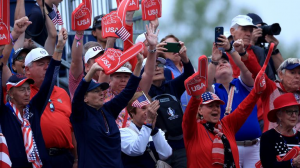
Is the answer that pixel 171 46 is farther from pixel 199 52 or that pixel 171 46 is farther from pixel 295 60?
pixel 199 52

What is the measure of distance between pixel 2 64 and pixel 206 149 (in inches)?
94.7

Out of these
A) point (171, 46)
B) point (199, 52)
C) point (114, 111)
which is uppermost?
point (171, 46)

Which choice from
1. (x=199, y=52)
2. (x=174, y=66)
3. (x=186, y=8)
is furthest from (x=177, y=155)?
(x=186, y=8)

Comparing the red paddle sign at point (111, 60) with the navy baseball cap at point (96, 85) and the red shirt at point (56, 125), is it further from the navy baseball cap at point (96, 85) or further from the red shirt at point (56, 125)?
the red shirt at point (56, 125)

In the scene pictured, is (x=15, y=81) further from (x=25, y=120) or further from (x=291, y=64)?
(x=291, y=64)

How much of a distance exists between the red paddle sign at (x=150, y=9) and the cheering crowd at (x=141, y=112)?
20 cm

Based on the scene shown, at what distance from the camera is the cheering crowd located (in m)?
6.96

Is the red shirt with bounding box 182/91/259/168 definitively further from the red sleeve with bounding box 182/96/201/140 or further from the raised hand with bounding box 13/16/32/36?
the raised hand with bounding box 13/16/32/36

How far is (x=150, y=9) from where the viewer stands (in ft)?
28.7

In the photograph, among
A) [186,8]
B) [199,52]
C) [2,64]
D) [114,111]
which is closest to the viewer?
[2,64]

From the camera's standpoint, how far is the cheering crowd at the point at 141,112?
696cm

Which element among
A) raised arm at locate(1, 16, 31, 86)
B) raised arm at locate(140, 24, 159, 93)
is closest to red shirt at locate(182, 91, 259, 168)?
raised arm at locate(140, 24, 159, 93)

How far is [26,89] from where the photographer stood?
7.02 meters

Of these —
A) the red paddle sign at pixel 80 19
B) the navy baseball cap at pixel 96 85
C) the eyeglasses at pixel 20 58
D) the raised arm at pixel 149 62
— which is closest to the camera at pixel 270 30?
the raised arm at pixel 149 62
